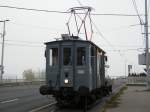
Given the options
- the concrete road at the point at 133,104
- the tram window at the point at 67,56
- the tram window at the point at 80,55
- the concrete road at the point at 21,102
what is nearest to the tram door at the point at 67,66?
the tram window at the point at 67,56

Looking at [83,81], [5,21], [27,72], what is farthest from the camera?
[27,72]

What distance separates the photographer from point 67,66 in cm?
1967

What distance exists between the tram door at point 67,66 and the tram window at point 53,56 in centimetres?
37

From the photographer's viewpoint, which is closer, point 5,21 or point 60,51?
point 60,51

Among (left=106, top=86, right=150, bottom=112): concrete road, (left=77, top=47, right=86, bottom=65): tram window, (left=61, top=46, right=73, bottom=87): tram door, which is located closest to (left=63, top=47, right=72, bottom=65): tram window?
(left=61, top=46, right=73, bottom=87): tram door

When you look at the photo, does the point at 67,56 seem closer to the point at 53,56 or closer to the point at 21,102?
the point at 53,56

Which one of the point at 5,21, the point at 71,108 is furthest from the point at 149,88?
the point at 5,21

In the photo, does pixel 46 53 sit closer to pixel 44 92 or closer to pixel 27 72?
pixel 44 92

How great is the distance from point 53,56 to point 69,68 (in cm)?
112

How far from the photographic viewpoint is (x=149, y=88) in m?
40.5

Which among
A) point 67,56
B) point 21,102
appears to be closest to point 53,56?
point 67,56

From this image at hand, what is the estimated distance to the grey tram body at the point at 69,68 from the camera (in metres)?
19.3

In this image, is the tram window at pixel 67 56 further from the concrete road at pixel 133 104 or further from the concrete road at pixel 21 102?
the concrete road at pixel 133 104

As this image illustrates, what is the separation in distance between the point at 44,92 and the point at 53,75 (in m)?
0.91
